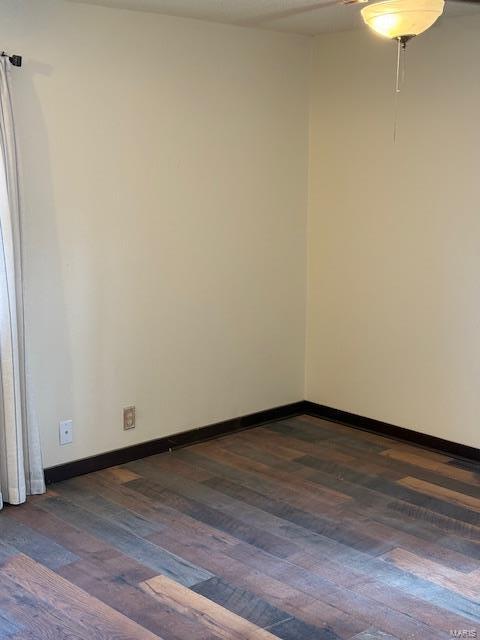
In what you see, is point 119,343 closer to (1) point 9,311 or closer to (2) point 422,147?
(1) point 9,311

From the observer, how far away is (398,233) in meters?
4.53

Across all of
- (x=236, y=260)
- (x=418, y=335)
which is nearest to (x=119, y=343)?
(x=236, y=260)

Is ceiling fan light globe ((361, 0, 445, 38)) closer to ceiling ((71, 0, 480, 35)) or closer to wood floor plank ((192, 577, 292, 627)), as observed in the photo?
ceiling ((71, 0, 480, 35))

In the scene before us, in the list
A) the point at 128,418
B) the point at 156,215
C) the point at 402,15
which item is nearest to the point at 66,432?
the point at 128,418

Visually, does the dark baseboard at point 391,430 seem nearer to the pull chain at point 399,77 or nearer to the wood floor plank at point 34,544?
the pull chain at point 399,77

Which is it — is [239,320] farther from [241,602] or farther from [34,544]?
[241,602]

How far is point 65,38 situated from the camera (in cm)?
372

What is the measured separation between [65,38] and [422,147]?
6.23ft

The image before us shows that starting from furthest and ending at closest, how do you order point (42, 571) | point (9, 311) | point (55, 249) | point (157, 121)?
point (157, 121) < point (55, 249) < point (9, 311) < point (42, 571)

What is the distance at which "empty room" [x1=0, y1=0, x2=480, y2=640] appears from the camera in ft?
10.1

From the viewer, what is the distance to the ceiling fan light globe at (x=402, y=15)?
2734 millimetres

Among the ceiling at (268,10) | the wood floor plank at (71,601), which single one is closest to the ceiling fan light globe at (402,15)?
the ceiling at (268,10)

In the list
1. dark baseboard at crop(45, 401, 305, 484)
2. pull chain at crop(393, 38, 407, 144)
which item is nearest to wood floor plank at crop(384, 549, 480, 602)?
dark baseboard at crop(45, 401, 305, 484)

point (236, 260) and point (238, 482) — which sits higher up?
point (236, 260)
